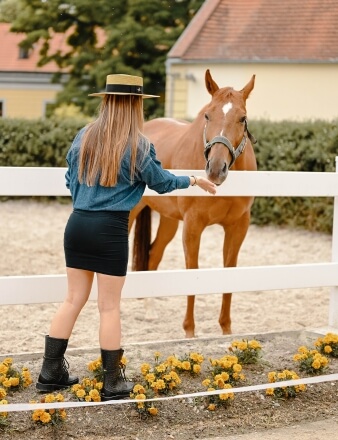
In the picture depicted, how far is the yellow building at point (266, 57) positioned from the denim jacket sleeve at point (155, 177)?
1448 centimetres

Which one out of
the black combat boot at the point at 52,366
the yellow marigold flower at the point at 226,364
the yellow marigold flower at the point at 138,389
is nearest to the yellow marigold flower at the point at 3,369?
the black combat boot at the point at 52,366

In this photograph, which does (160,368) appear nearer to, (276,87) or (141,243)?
(141,243)

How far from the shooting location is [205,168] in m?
6.08

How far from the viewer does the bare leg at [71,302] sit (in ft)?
15.6

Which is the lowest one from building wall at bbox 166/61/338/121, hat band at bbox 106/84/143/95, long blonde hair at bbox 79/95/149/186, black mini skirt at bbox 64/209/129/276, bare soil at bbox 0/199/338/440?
bare soil at bbox 0/199/338/440

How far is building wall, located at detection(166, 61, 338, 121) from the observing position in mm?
19750

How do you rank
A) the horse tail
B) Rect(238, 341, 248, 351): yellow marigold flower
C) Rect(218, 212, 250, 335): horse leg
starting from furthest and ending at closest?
the horse tail
Rect(218, 212, 250, 335): horse leg
Rect(238, 341, 248, 351): yellow marigold flower

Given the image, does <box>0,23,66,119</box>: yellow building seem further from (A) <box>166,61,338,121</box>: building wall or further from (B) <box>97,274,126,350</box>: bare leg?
(B) <box>97,274,126,350</box>: bare leg

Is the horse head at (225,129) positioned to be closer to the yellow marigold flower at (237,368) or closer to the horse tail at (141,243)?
the yellow marigold flower at (237,368)

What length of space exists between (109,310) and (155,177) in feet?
2.60

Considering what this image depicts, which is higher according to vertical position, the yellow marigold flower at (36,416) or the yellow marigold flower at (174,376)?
the yellow marigold flower at (174,376)

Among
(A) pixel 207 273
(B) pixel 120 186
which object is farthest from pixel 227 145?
(B) pixel 120 186

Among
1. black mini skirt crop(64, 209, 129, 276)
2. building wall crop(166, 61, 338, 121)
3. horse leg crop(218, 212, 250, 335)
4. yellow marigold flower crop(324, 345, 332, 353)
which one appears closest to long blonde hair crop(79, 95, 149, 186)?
black mini skirt crop(64, 209, 129, 276)

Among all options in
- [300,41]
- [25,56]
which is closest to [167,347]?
[300,41]
